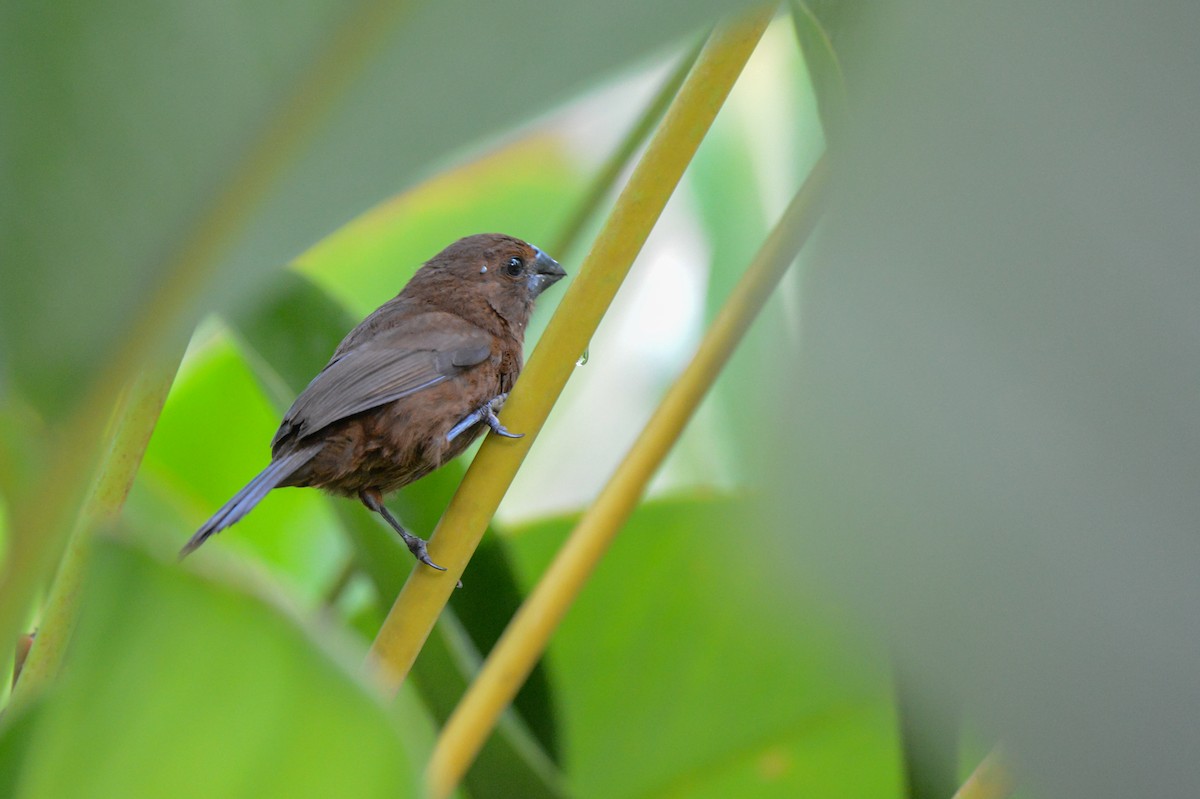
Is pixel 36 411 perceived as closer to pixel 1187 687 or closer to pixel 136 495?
pixel 1187 687

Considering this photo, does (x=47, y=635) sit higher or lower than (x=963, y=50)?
lower

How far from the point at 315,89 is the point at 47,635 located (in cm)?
72

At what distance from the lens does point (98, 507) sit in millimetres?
1095

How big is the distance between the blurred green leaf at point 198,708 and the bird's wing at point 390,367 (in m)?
1.37

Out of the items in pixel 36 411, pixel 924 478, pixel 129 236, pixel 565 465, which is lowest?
pixel 565 465

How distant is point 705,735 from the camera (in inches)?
65.4

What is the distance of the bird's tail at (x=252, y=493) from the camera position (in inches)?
61.3

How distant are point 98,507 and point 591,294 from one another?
21.2 inches

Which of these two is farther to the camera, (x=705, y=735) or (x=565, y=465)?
(x=565, y=465)

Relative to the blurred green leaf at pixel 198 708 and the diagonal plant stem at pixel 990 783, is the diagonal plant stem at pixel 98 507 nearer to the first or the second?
the blurred green leaf at pixel 198 708

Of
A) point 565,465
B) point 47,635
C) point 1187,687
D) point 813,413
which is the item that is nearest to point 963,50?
point 813,413

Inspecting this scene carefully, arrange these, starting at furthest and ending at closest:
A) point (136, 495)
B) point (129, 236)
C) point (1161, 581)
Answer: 1. point (136, 495)
2. point (129, 236)
3. point (1161, 581)

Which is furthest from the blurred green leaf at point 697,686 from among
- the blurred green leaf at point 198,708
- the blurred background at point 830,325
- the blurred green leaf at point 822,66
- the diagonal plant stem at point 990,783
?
the blurred green leaf at point 198,708

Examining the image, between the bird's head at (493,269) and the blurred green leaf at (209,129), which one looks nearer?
the blurred green leaf at (209,129)
